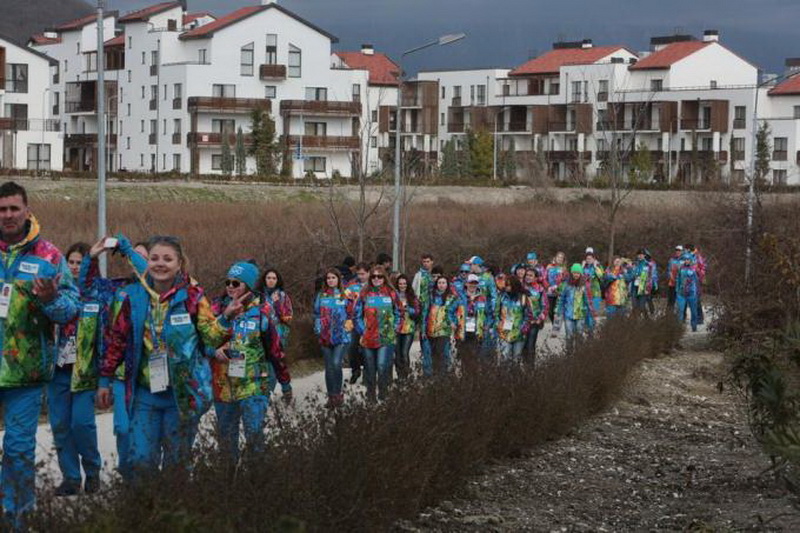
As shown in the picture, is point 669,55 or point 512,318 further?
point 669,55

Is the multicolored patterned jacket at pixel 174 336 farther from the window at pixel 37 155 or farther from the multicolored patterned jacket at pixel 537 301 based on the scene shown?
the window at pixel 37 155

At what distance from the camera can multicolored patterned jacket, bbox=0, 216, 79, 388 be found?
966 cm

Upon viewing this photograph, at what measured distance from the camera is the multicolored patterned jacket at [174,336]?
10148 millimetres

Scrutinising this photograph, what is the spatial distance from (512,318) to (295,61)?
7830cm

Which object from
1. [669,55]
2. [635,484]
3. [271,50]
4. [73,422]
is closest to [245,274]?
[73,422]

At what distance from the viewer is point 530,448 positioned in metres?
16.4

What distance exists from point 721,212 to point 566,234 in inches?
271

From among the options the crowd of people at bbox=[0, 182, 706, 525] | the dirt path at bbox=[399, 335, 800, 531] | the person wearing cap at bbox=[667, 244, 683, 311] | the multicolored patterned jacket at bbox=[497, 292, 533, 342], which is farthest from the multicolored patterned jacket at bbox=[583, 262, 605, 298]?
the crowd of people at bbox=[0, 182, 706, 525]

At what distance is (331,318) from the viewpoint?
1834 cm

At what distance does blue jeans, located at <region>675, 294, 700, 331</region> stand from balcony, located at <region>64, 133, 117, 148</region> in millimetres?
69754

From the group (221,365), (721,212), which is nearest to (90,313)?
(221,365)

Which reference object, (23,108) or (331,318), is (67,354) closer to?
(331,318)

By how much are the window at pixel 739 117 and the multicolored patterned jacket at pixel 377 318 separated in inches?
3395

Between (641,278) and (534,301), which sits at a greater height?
(534,301)
